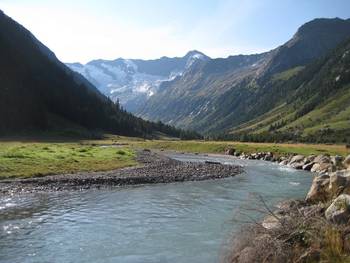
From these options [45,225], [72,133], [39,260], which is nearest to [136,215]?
[45,225]

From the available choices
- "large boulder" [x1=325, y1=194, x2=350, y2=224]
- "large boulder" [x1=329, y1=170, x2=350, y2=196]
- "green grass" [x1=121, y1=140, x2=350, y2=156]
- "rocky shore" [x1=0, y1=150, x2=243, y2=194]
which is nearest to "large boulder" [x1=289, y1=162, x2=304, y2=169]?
"green grass" [x1=121, y1=140, x2=350, y2=156]

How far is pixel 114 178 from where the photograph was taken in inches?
2089

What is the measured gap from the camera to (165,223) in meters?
31.1

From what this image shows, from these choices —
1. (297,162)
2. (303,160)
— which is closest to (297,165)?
(303,160)

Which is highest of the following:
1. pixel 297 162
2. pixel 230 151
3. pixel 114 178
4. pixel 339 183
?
pixel 339 183

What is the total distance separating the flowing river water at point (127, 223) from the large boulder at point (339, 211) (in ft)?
11.6

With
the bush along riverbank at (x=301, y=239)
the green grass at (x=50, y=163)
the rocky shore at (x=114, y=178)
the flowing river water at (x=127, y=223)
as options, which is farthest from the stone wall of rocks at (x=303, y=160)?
the bush along riverbank at (x=301, y=239)

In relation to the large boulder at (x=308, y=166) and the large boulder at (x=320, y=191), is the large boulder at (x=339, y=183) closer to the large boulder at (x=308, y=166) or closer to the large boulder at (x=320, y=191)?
the large boulder at (x=320, y=191)

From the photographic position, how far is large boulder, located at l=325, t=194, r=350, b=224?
1615cm

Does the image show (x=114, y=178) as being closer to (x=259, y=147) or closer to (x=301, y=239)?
(x=301, y=239)

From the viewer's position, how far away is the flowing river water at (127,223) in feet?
76.3

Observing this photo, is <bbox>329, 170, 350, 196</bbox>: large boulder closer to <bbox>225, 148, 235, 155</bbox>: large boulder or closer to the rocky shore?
the rocky shore

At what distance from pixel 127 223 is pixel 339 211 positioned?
1774 centimetres

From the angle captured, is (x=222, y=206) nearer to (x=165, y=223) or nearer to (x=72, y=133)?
(x=165, y=223)
